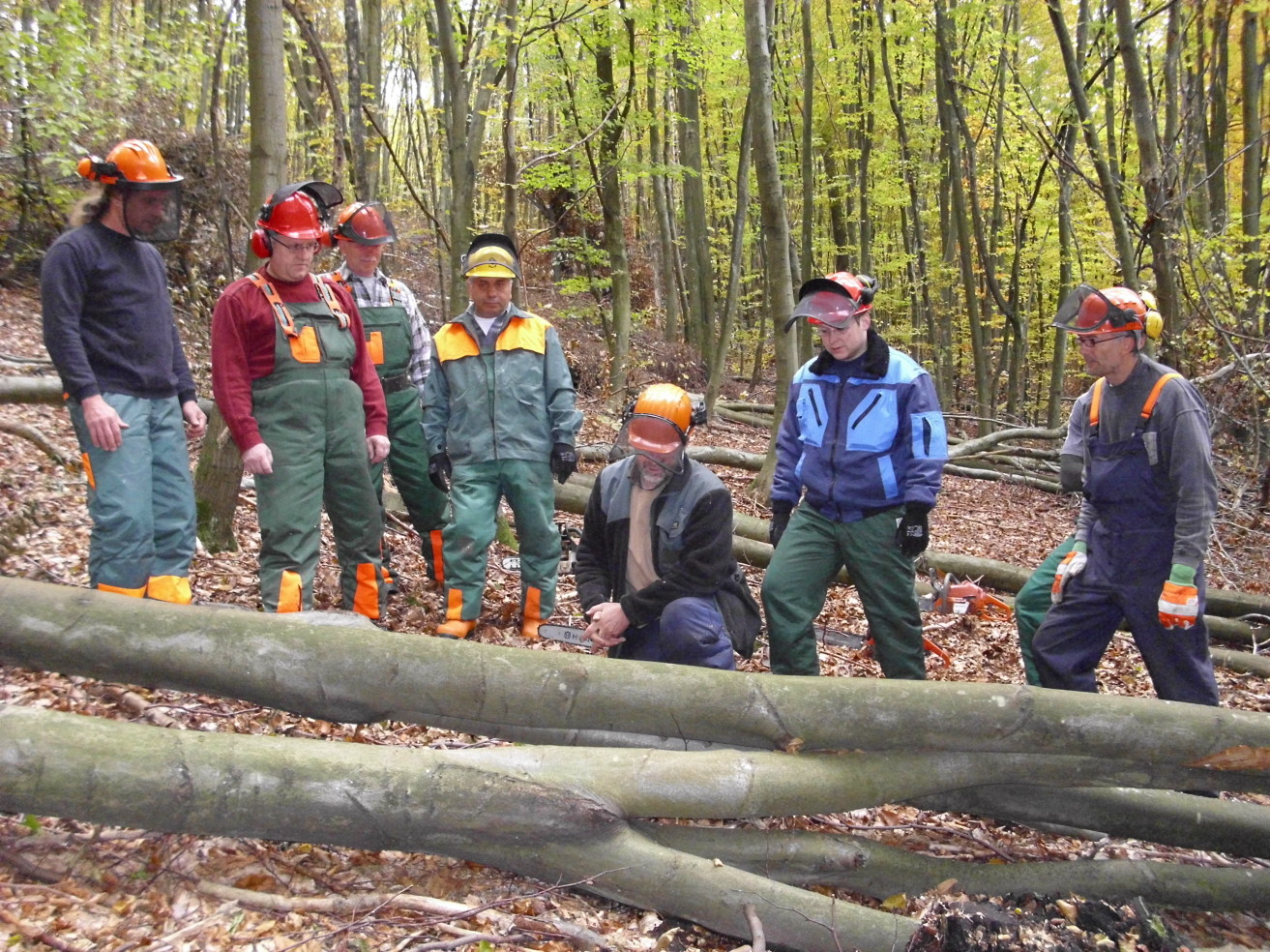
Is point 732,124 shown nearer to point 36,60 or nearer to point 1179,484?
point 36,60

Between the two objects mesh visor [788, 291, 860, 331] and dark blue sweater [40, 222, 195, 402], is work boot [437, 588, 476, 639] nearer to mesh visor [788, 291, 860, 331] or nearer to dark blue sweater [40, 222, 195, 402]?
dark blue sweater [40, 222, 195, 402]

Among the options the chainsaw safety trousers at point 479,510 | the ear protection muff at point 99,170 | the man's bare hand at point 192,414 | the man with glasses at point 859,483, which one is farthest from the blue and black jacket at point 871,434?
the ear protection muff at point 99,170

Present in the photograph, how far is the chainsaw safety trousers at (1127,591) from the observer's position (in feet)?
13.5

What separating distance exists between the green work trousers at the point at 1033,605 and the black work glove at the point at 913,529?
78 cm

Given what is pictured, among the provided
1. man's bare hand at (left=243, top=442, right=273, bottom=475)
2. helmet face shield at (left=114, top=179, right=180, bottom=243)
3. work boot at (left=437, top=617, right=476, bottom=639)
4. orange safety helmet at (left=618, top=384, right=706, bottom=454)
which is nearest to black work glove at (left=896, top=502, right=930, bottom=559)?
orange safety helmet at (left=618, top=384, right=706, bottom=454)

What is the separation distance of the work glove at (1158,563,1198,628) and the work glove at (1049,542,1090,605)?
0.45 m

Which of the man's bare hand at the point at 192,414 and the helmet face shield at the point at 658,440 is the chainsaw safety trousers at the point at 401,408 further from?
the helmet face shield at the point at 658,440

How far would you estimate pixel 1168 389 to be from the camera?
409 centimetres

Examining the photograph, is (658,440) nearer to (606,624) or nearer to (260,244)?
(606,624)

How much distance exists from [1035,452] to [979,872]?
9995 millimetres

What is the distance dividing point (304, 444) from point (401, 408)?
124 centimetres

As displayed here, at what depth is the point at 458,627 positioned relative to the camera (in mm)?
5102

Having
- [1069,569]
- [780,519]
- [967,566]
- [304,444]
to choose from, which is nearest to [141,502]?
[304,444]

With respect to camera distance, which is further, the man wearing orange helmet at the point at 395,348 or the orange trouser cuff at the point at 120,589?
the man wearing orange helmet at the point at 395,348
